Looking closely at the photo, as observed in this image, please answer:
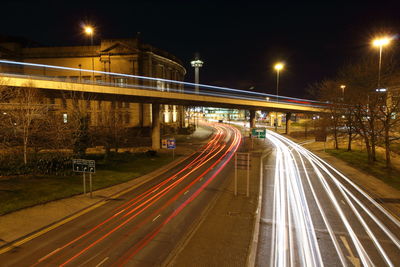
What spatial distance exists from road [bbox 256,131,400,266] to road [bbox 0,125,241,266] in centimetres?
439

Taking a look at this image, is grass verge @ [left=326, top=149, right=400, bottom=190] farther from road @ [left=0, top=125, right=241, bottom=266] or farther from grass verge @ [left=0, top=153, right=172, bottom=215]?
grass verge @ [left=0, top=153, right=172, bottom=215]

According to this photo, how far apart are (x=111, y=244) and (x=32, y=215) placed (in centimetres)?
645

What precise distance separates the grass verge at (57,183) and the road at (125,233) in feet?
12.8

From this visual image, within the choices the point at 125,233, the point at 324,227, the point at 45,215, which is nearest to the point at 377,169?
the point at 324,227

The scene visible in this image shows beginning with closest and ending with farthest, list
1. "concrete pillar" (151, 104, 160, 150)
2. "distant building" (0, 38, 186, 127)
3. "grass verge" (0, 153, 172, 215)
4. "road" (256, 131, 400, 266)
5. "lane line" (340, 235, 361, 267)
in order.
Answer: "lane line" (340, 235, 361, 267) < "road" (256, 131, 400, 266) < "grass verge" (0, 153, 172, 215) < "concrete pillar" (151, 104, 160, 150) < "distant building" (0, 38, 186, 127)

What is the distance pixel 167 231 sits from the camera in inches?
457

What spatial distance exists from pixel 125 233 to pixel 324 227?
10564 mm

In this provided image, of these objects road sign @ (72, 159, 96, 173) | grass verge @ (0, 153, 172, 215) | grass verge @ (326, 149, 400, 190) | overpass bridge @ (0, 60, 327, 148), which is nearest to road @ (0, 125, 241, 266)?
road sign @ (72, 159, 96, 173)

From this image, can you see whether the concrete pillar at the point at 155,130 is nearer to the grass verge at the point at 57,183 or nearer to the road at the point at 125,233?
the grass verge at the point at 57,183

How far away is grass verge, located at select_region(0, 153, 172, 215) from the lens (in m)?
15.0

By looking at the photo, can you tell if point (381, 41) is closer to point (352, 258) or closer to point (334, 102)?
point (334, 102)

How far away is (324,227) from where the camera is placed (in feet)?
40.0

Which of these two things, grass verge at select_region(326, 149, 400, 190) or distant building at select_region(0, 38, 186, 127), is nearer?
grass verge at select_region(326, 149, 400, 190)

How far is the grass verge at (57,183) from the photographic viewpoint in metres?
15.0
